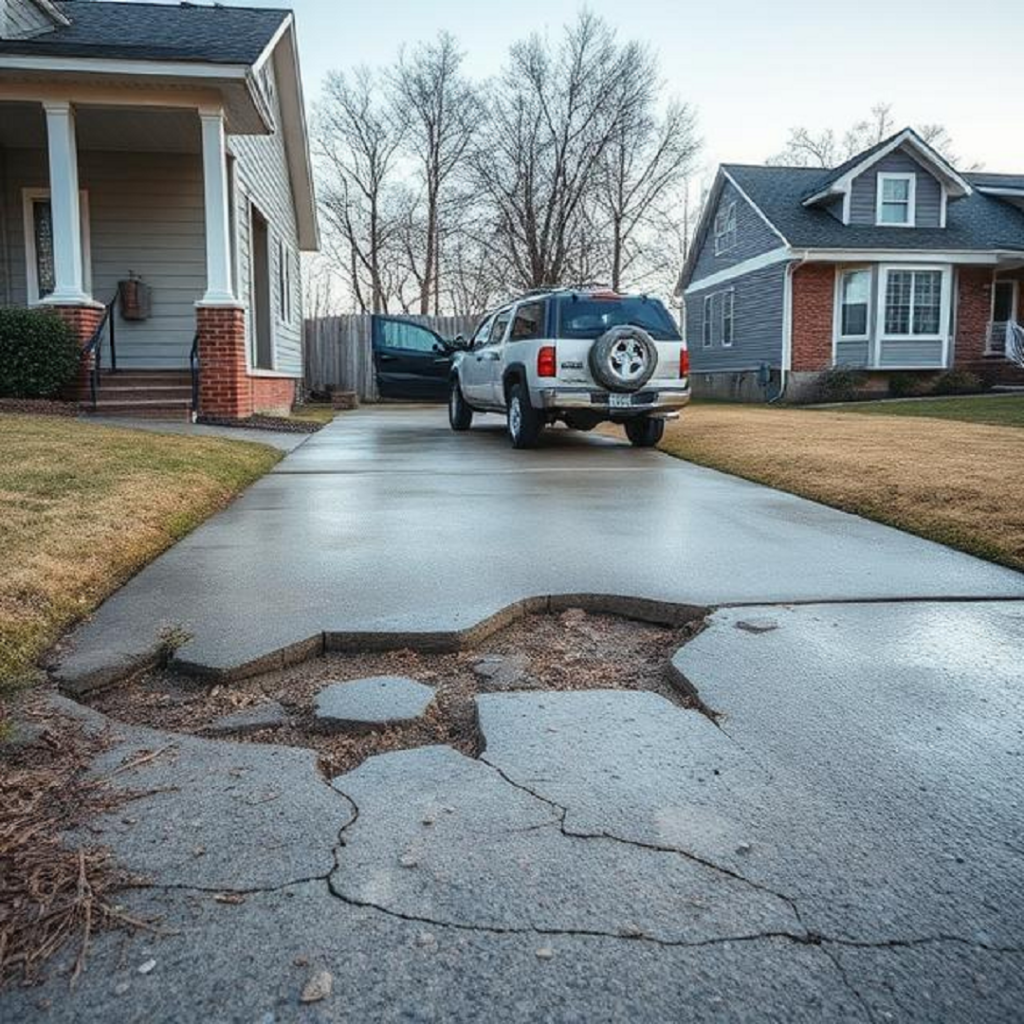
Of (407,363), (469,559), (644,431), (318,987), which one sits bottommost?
(318,987)

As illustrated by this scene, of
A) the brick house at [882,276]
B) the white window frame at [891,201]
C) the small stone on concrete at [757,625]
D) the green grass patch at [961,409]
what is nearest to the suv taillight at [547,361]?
the small stone on concrete at [757,625]

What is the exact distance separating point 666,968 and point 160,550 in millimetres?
4160

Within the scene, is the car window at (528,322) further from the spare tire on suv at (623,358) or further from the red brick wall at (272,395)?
the red brick wall at (272,395)

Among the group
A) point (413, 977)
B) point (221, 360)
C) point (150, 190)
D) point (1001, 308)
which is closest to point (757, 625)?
point (413, 977)

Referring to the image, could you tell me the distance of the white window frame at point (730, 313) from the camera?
92.6ft

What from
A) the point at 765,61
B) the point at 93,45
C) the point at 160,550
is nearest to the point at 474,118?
the point at 765,61

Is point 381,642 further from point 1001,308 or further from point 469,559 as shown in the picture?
point 1001,308

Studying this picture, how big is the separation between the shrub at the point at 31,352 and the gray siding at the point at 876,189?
826 inches

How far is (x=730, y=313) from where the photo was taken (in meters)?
28.6

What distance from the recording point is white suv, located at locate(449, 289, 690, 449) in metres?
9.93

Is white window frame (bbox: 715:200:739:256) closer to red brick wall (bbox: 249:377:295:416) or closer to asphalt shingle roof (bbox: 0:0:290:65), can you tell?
red brick wall (bbox: 249:377:295:416)

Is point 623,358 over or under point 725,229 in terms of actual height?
under

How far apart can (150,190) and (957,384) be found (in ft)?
65.5

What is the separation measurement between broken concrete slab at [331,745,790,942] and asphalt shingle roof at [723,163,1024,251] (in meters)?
24.0
